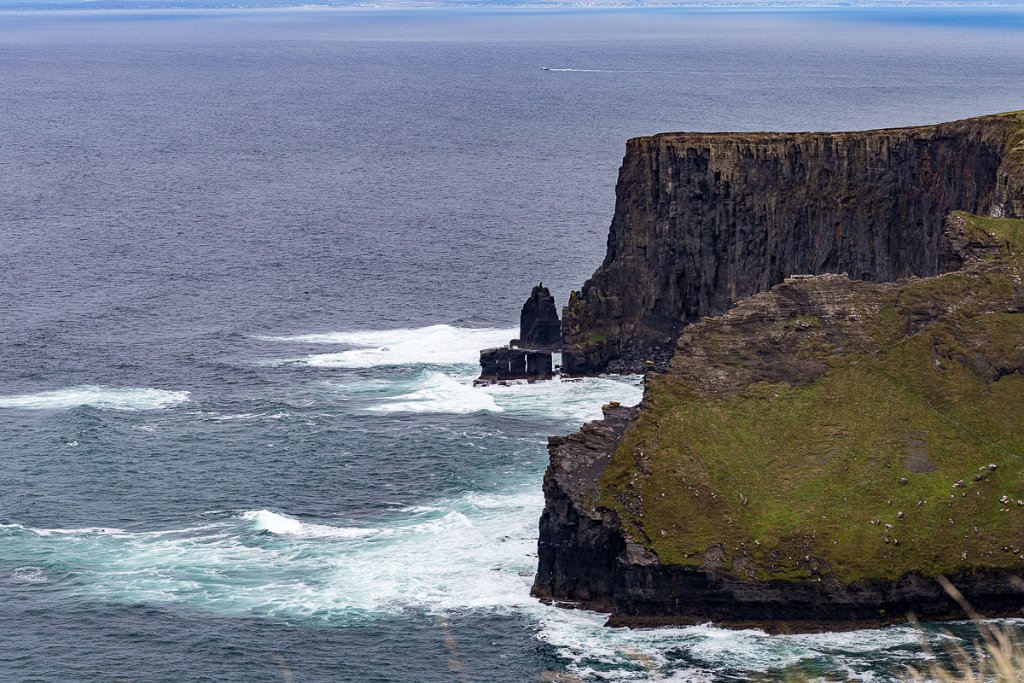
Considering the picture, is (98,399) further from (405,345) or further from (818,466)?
(818,466)

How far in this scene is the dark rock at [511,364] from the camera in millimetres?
126938

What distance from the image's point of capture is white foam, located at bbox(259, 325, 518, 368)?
13225 centimetres

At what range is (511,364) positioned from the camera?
127188mm

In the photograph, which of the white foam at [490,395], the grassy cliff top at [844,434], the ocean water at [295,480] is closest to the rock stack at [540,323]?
the ocean water at [295,480]

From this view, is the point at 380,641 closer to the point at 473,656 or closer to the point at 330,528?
the point at 473,656

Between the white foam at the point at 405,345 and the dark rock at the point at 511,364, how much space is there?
4.56 metres

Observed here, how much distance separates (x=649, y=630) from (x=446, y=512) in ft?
69.4

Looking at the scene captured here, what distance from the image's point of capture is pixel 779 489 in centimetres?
8219

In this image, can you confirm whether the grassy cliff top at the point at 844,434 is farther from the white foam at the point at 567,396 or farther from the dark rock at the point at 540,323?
the dark rock at the point at 540,323

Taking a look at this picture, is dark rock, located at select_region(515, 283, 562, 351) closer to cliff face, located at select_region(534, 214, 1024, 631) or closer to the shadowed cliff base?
cliff face, located at select_region(534, 214, 1024, 631)

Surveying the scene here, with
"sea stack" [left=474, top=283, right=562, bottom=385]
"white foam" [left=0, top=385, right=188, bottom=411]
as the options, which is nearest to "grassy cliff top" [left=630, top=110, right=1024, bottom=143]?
"sea stack" [left=474, top=283, right=562, bottom=385]

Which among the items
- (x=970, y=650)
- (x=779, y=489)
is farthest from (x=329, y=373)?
(x=970, y=650)

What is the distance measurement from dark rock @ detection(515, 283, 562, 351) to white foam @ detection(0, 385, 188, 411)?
2900 centimetres

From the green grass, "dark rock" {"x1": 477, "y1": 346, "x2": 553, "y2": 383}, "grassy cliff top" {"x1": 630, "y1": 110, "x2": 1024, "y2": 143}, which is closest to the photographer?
the green grass
